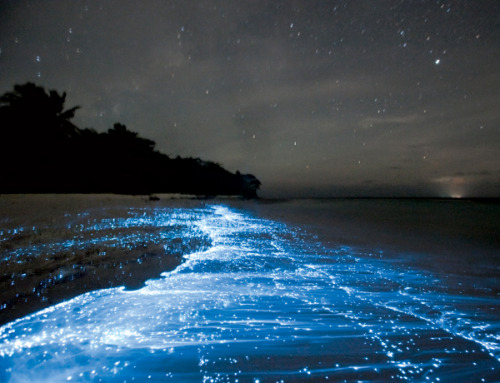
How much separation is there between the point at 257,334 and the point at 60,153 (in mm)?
24232

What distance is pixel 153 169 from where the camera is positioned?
3672cm

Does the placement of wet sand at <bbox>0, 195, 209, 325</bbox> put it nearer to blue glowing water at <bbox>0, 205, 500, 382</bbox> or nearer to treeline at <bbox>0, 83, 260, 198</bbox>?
blue glowing water at <bbox>0, 205, 500, 382</bbox>

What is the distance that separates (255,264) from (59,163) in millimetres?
22203

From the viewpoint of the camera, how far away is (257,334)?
Result: 2.00 metres

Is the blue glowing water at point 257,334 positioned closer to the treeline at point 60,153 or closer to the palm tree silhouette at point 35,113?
the treeline at point 60,153

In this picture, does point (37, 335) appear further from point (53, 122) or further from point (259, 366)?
point (53, 122)

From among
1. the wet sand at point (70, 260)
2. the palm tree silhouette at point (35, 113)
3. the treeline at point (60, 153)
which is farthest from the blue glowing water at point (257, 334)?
the palm tree silhouette at point (35, 113)

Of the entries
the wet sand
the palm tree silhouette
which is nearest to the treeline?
the palm tree silhouette

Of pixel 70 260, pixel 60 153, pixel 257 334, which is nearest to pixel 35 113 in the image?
pixel 60 153

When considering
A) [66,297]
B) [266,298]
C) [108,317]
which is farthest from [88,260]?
[266,298]

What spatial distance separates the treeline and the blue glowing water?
721 inches

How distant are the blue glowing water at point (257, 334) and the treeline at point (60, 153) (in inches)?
721

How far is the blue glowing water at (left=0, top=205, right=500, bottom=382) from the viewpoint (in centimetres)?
159

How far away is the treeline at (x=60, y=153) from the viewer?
1677 cm
